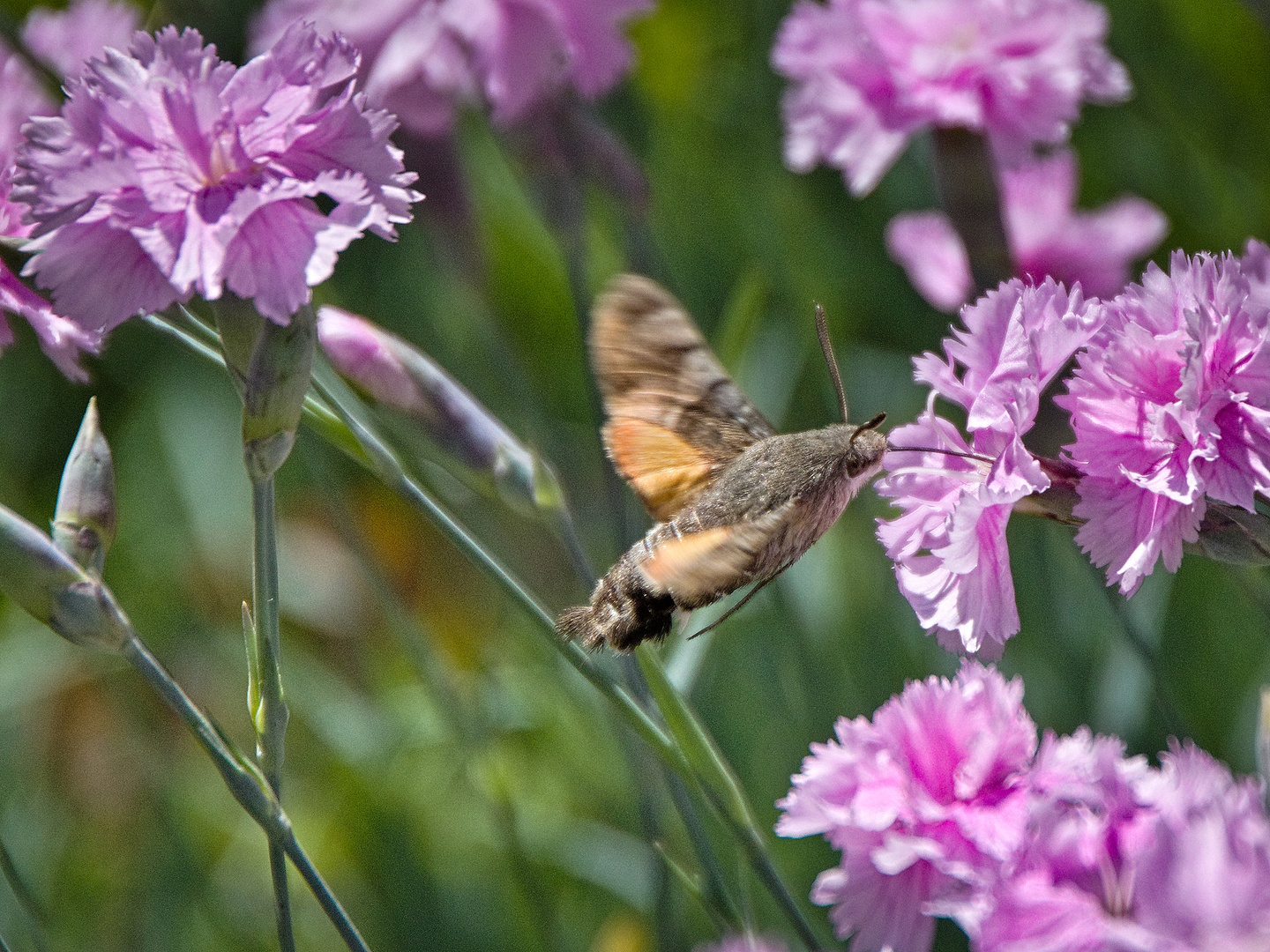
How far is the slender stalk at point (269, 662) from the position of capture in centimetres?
54

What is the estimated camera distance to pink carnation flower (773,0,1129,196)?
89 centimetres

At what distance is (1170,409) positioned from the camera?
0.51m

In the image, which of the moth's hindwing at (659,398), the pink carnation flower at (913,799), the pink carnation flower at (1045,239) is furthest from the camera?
the pink carnation flower at (1045,239)

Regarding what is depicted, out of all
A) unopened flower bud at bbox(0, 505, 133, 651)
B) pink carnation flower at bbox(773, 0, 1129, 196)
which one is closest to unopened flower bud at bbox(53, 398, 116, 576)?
unopened flower bud at bbox(0, 505, 133, 651)

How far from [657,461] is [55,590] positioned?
1.07 ft

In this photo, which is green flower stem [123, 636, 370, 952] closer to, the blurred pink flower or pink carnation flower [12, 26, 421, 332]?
pink carnation flower [12, 26, 421, 332]

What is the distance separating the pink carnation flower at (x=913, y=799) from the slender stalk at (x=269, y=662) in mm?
216

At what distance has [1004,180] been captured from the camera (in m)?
1.06

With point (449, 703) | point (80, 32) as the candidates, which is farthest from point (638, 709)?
point (80, 32)

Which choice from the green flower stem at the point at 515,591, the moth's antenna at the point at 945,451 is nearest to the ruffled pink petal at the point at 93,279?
the green flower stem at the point at 515,591

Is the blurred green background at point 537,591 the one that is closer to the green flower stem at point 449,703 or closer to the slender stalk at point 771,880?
the green flower stem at point 449,703

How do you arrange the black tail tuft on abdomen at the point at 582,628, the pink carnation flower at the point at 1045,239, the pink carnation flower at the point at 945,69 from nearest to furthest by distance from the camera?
the black tail tuft on abdomen at the point at 582,628 < the pink carnation flower at the point at 945,69 < the pink carnation flower at the point at 1045,239

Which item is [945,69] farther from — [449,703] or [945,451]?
[449,703]

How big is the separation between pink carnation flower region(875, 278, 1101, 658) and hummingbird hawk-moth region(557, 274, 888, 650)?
0.04 meters
